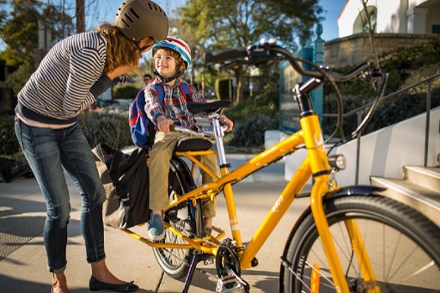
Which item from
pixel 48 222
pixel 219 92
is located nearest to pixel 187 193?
pixel 48 222

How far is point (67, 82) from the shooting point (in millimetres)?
2289

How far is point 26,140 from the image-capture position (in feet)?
8.05

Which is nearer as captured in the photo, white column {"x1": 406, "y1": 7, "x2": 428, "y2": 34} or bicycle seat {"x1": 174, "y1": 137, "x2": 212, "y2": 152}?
bicycle seat {"x1": 174, "y1": 137, "x2": 212, "y2": 152}

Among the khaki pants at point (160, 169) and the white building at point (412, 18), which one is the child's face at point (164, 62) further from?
the white building at point (412, 18)

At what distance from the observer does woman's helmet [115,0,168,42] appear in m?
2.37

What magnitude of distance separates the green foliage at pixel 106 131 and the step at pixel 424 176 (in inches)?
263

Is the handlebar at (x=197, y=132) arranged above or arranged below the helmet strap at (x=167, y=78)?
below

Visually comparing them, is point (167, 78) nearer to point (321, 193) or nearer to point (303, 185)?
point (303, 185)

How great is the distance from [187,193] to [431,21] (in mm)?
12532

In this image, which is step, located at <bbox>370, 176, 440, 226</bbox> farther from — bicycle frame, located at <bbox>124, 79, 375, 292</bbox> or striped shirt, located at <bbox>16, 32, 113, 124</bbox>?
striped shirt, located at <bbox>16, 32, 113, 124</bbox>

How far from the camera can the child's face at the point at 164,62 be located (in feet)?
9.64

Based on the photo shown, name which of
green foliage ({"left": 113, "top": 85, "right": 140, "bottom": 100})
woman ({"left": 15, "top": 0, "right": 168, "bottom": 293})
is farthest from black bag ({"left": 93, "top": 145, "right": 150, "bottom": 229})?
green foliage ({"left": 113, "top": 85, "right": 140, "bottom": 100})

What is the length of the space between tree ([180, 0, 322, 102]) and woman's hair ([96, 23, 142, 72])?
888 inches

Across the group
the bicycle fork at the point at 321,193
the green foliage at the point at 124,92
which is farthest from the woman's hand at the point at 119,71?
the green foliage at the point at 124,92
